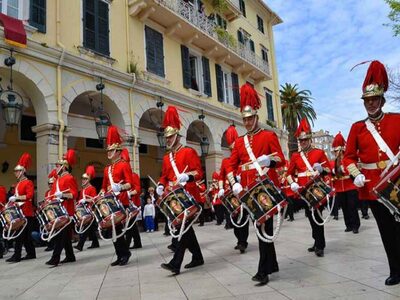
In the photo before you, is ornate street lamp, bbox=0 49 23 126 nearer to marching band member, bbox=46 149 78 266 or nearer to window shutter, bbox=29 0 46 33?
marching band member, bbox=46 149 78 266

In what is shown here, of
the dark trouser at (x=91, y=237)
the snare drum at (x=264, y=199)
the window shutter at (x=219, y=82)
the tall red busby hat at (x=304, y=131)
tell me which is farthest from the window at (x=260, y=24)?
the snare drum at (x=264, y=199)

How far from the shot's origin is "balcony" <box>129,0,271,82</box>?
51.9 feet

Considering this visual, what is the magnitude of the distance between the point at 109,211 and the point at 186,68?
492 inches

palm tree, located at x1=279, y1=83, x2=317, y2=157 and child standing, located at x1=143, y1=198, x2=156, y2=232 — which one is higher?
palm tree, located at x1=279, y1=83, x2=317, y2=157

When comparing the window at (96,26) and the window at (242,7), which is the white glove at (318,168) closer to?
the window at (96,26)

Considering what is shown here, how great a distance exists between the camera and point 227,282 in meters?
4.76

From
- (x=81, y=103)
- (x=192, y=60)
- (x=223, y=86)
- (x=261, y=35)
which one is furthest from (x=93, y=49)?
(x=261, y=35)

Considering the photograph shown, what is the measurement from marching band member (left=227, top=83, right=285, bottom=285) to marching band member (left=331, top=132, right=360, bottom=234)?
3.92 m

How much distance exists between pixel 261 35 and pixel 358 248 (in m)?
21.9

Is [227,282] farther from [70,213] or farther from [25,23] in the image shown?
[25,23]

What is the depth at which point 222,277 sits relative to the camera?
5062mm

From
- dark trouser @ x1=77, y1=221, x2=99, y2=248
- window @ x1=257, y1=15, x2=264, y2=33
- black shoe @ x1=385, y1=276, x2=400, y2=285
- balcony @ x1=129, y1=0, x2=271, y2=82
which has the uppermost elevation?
window @ x1=257, y1=15, x2=264, y2=33

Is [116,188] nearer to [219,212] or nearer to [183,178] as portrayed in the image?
[183,178]

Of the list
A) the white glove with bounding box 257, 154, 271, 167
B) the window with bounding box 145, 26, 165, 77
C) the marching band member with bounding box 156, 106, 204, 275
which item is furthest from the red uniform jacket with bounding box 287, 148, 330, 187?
the window with bounding box 145, 26, 165, 77
